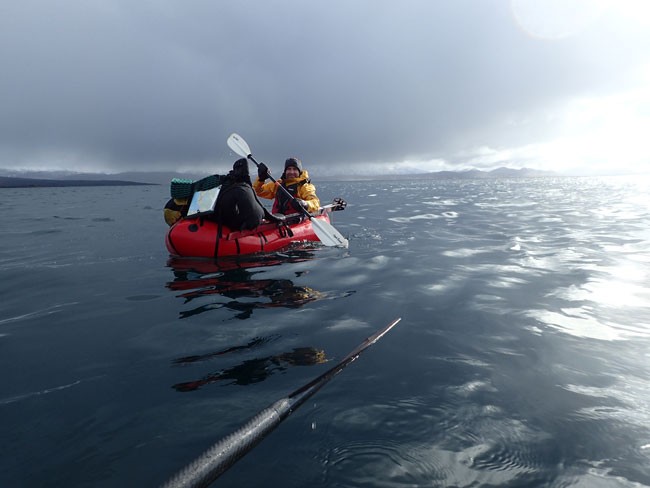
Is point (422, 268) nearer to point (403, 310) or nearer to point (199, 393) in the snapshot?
point (403, 310)

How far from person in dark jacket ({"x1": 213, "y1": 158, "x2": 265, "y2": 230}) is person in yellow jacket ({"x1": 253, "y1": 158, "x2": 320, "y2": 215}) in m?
2.80

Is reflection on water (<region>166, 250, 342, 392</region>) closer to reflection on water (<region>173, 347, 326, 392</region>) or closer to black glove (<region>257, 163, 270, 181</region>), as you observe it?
reflection on water (<region>173, 347, 326, 392</region>)

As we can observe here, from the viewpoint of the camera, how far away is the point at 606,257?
9750 mm

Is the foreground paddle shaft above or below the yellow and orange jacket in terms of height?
below

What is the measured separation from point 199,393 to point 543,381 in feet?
12.2

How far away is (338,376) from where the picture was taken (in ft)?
13.0

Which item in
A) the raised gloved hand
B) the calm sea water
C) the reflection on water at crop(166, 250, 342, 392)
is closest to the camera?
the calm sea water

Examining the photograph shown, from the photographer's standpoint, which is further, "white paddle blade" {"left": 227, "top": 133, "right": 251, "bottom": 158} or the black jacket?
"white paddle blade" {"left": 227, "top": 133, "right": 251, "bottom": 158}

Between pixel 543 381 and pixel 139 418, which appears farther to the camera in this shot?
pixel 543 381

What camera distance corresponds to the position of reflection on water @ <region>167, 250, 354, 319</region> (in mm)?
6312

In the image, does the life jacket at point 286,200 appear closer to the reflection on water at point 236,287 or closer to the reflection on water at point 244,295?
the reflection on water at point 244,295

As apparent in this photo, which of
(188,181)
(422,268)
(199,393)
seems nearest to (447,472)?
(199,393)

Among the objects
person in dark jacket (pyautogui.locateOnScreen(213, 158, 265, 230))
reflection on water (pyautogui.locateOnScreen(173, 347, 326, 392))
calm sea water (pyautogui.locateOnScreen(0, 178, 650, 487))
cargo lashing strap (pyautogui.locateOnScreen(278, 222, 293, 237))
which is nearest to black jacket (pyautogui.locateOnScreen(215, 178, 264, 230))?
person in dark jacket (pyautogui.locateOnScreen(213, 158, 265, 230))

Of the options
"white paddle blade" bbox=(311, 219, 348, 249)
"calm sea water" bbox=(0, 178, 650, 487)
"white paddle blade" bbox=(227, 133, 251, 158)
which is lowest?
"calm sea water" bbox=(0, 178, 650, 487)
